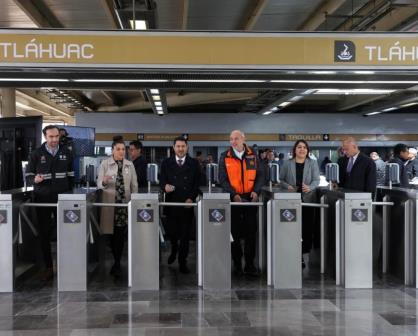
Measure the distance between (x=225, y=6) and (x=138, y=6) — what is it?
1.96 metres

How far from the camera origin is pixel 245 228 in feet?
16.5

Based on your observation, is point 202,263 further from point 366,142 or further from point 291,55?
point 366,142

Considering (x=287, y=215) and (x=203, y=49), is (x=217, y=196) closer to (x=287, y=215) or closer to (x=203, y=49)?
(x=287, y=215)

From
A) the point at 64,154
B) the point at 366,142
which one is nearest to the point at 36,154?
the point at 64,154

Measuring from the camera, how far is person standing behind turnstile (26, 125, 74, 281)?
4.84 metres

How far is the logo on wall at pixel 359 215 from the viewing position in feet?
15.3

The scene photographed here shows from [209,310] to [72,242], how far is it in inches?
57.8

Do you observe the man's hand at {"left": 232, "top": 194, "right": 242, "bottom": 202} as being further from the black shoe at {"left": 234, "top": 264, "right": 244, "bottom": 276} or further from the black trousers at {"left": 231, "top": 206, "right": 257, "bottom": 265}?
the black shoe at {"left": 234, "top": 264, "right": 244, "bottom": 276}

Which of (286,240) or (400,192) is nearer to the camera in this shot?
(286,240)

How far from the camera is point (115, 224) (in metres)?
5.03

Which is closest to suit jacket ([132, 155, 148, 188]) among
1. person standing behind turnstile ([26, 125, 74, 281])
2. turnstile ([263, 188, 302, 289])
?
person standing behind turnstile ([26, 125, 74, 281])

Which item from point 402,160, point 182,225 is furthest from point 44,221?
point 402,160

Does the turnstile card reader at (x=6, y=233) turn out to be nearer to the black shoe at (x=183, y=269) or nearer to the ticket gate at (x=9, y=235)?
the ticket gate at (x=9, y=235)

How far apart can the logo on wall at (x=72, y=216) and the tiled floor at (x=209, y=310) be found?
2.17 ft
